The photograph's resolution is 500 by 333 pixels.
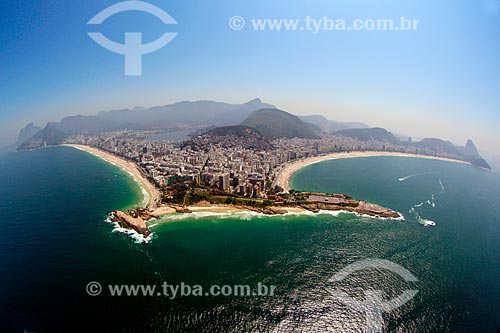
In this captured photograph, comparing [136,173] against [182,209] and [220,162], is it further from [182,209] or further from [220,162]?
[182,209]

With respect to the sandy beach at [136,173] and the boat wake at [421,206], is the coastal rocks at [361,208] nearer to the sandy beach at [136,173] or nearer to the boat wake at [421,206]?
the boat wake at [421,206]

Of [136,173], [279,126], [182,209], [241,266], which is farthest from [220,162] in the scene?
[279,126]

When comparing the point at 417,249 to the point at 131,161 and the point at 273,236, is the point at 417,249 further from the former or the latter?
the point at 131,161

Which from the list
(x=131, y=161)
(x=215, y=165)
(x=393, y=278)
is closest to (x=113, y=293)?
(x=393, y=278)

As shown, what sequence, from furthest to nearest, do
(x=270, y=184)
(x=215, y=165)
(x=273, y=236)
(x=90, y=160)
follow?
(x=90, y=160) < (x=215, y=165) < (x=270, y=184) < (x=273, y=236)

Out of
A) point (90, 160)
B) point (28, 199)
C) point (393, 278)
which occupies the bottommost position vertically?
point (393, 278)

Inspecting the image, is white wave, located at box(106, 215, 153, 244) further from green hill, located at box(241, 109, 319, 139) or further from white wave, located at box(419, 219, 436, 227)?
green hill, located at box(241, 109, 319, 139)

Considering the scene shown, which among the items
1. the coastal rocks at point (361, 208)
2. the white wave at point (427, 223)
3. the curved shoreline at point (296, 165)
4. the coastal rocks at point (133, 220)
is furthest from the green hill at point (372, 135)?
the coastal rocks at point (133, 220)
